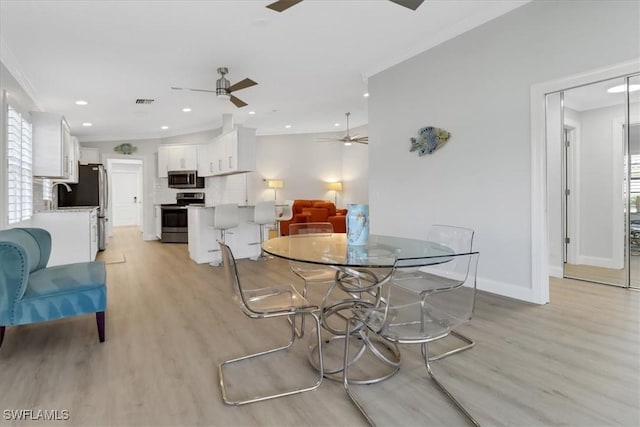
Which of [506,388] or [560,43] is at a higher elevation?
[560,43]

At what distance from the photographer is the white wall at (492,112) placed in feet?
9.05

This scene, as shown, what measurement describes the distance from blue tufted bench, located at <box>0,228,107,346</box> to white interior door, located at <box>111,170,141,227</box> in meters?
10.2

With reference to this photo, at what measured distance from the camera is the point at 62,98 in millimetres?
5457

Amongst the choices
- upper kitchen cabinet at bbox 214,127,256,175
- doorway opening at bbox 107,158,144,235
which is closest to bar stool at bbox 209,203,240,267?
upper kitchen cabinet at bbox 214,127,256,175

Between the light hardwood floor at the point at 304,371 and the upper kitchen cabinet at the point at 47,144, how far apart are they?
2383mm

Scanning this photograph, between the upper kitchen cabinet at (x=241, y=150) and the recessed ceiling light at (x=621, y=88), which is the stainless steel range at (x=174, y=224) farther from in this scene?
the recessed ceiling light at (x=621, y=88)

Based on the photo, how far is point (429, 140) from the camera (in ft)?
13.0

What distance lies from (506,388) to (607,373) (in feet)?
2.10

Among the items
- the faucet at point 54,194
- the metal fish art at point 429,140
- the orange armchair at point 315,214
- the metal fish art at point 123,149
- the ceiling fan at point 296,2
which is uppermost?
the metal fish art at point 123,149

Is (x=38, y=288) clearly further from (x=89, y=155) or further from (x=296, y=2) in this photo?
(x=89, y=155)

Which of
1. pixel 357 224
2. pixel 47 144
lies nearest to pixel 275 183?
pixel 47 144

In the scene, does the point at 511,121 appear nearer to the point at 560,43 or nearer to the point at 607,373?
the point at 560,43

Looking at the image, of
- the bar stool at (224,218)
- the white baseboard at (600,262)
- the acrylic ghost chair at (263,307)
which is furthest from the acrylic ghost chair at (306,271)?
the white baseboard at (600,262)

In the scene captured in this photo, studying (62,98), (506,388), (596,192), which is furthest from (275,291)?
(62,98)
